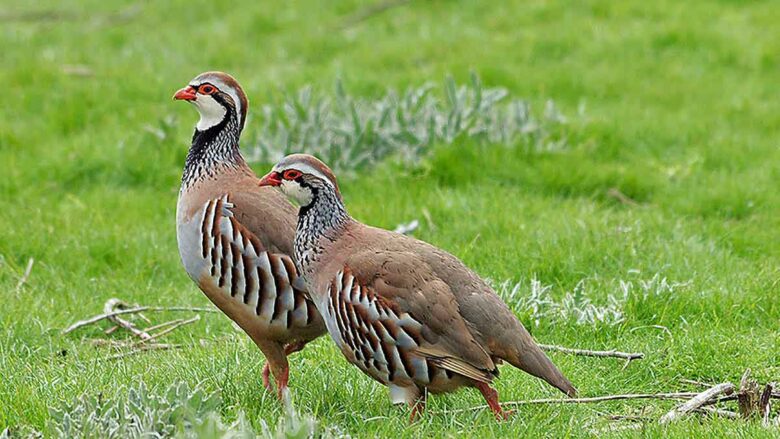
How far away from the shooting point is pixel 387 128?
31.0 ft

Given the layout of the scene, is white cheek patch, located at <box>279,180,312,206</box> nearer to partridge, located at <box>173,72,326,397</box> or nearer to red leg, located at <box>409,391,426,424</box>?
partridge, located at <box>173,72,326,397</box>

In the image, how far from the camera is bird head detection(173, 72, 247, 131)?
600cm

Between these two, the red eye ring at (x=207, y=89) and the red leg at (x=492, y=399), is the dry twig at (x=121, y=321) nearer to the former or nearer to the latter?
the red eye ring at (x=207, y=89)

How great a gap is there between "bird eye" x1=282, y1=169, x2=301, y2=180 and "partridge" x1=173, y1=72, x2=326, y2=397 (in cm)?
36

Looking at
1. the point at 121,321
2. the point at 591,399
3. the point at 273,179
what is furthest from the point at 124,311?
the point at 591,399

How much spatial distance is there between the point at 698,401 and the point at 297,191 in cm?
205

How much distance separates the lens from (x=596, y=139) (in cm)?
998

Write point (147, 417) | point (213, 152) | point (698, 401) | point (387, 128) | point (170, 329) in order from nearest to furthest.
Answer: point (147, 417) < point (698, 401) < point (213, 152) < point (170, 329) < point (387, 128)

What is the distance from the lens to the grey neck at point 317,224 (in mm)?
5316

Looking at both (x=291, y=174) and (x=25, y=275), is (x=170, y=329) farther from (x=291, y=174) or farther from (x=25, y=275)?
(x=291, y=174)

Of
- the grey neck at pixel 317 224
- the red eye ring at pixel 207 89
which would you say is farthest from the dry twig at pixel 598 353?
the red eye ring at pixel 207 89

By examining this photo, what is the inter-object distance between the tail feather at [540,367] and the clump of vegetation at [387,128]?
4.29 meters

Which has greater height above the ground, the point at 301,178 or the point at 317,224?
the point at 301,178

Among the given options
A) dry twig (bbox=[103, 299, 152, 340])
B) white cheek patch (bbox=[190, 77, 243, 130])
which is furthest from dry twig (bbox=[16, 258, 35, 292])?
white cheek patch (bbox=[190, 77, 243, 130])
